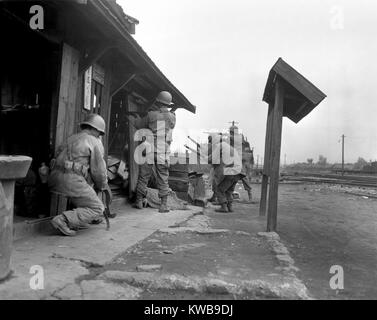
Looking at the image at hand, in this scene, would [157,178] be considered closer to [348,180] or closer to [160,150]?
[160,150]

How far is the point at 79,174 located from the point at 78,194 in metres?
0.26

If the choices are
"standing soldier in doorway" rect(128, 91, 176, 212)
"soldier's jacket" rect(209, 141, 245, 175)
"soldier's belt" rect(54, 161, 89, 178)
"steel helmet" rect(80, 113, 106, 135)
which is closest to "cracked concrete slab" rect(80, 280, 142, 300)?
"soldier's belt" rect(54, 161, 89, 178)

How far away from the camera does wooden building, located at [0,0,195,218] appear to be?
5239 mm

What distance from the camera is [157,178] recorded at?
25.8 feet

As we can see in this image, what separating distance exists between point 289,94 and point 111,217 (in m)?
3.59

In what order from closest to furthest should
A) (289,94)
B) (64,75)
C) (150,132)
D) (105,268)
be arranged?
(105,268) → (64,75) → (289,94) → (150,132)

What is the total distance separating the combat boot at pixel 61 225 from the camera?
4957 millimetres

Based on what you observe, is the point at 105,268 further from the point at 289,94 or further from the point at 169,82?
the point at 169,82

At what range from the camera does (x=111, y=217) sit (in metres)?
6.76

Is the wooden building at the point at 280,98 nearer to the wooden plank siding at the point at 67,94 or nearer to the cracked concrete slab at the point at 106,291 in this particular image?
the wooden plank siding at the point at 67,94

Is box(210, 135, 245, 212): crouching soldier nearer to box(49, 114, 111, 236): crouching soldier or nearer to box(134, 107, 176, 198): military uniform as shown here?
box(134, 107, 176, 198): military uniform

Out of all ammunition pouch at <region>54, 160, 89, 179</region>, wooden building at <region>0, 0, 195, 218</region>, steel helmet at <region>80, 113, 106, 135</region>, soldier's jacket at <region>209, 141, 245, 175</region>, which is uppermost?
wooden building at <region>0, 0, 195, 218</region>

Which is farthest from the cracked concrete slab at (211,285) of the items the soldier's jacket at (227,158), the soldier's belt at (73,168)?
the soldier's jacket at (227,158)
